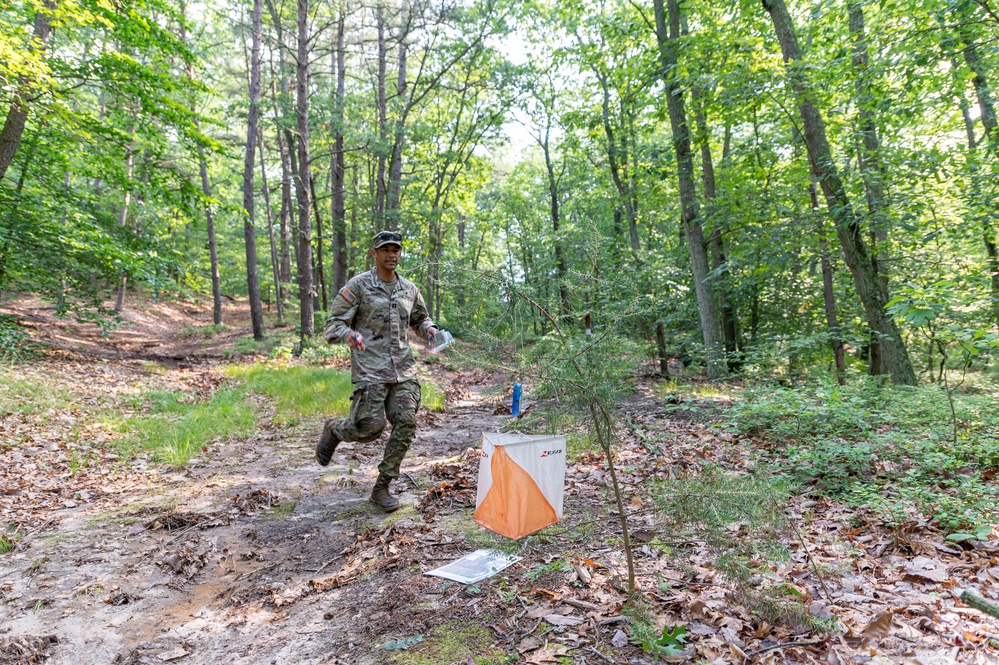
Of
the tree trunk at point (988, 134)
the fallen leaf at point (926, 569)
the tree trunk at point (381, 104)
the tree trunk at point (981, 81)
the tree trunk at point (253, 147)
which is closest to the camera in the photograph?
the fallen leaf at point (926, 569)

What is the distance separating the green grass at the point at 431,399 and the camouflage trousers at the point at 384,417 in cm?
358

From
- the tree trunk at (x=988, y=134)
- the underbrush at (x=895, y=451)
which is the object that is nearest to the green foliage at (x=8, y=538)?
the underbrush at (x=895, y=451)

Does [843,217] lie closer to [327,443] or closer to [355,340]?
[355,340]

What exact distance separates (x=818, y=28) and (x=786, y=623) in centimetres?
1005

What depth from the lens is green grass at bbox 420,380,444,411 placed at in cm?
881

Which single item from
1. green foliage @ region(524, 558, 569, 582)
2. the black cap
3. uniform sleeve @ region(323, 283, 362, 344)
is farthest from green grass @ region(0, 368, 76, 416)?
green foliage @ region(524, 558, 569, 582)

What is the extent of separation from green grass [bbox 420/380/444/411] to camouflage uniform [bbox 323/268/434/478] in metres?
3.60

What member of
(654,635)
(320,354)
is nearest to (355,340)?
(654,635)

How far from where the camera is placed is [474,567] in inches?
132

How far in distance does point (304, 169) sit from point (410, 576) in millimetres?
11904

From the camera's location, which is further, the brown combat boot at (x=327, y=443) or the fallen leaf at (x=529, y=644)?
the brown combat boot at (x=327, y=443)

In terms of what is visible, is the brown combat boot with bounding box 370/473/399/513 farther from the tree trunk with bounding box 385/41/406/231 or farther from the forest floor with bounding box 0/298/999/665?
the tree trunk with bounding box 385/41/406/231

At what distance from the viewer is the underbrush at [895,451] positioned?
142 inches

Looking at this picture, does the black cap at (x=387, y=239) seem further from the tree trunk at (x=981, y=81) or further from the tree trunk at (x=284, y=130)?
the tree trunk at (x=284, y=130)
